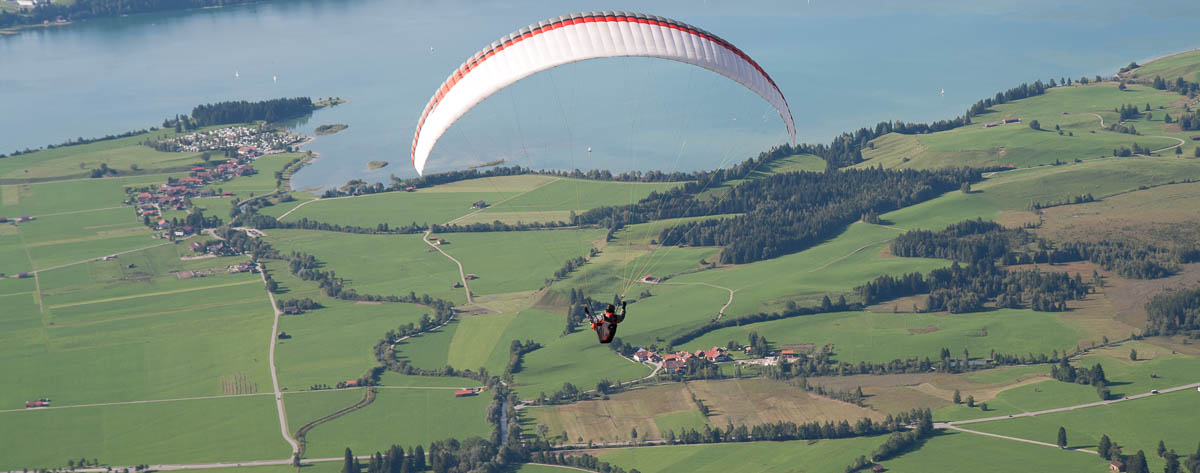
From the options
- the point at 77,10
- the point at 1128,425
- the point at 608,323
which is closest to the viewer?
the point at 608,323

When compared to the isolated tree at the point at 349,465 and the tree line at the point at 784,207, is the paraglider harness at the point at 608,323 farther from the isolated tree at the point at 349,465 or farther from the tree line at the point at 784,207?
the tree line at the point at 784,207

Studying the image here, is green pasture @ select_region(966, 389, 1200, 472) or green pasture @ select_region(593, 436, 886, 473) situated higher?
green pasture @ select_region(593, 436, 886, 473)

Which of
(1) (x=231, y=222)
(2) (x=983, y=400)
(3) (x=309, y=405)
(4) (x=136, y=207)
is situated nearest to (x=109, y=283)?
(1) (x=231, y=222)

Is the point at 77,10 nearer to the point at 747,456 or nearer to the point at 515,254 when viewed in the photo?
the point at 515,254

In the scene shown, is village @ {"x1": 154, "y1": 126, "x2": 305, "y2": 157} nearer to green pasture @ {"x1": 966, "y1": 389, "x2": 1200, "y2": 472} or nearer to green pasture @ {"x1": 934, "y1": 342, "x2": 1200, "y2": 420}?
green pasture @ {"x1": 934, "y1": 342, "x2": 1200, "y2": 420}

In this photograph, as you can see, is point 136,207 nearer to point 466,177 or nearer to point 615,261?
point 466,177

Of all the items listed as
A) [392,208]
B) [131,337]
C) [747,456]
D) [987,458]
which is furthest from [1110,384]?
[392,208]

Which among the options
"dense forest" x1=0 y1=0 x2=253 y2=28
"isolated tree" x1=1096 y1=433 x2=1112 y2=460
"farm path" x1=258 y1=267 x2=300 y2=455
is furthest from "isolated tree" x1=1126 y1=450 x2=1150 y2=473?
"dense forest" x1=0 y1=0 x2=253 y2=28
